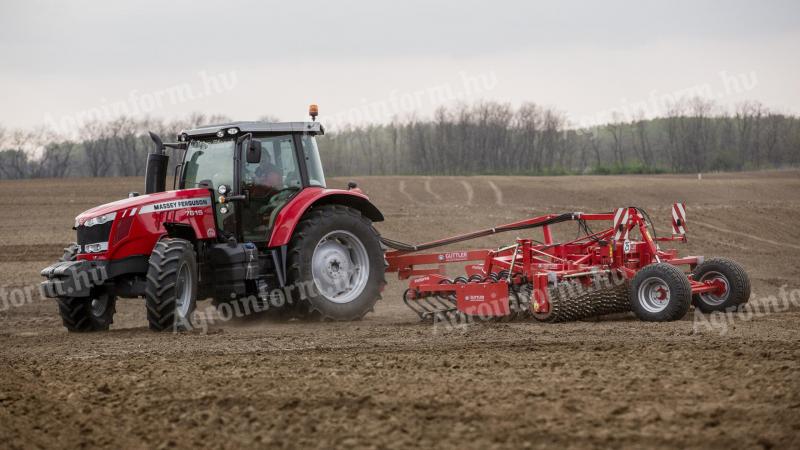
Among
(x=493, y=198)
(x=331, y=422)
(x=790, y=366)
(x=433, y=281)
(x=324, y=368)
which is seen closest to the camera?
(x=331, y=422)

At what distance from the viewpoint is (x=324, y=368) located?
21.0 feet

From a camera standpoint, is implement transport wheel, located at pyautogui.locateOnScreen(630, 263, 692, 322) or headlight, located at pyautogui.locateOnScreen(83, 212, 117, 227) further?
headlight, located at pyautogui.locateOnScreen(83, 212, 117, 227)

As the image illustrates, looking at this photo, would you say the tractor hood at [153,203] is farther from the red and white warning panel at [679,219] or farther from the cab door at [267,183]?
the red and white warning panel at [679,219]

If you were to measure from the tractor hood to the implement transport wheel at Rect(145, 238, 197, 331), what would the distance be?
42 cm

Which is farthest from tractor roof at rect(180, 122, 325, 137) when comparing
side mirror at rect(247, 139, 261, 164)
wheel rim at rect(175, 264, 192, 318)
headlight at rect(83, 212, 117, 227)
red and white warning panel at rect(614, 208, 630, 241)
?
red and white warning panel at rect(614, 208, 630, 241)

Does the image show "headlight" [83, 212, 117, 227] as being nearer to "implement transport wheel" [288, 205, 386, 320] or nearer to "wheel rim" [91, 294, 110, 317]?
"wheel rim" [91, 294, 110, 317]

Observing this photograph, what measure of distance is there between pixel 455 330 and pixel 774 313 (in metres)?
3.41

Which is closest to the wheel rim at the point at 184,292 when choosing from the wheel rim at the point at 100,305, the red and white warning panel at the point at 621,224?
the wheel rim at the point at 100,305

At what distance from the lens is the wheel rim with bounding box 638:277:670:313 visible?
8945mm

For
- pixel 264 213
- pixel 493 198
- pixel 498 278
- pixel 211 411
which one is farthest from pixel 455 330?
pixel 493 198

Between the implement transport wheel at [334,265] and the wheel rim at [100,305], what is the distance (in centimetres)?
196

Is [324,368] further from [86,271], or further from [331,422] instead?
[86,271]

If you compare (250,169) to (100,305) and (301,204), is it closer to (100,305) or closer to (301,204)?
(301,204)

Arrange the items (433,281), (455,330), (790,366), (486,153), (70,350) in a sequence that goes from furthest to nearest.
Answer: (486,153) → (433,281) → (455,330) → (70,350) → (790,366)
